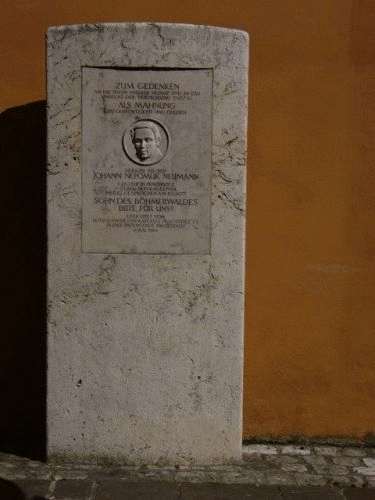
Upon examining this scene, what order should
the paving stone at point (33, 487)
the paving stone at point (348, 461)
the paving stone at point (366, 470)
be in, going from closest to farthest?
the paving stone at point (33, 487) < the paving stone at point (366, 470) < the paving stone at point (348, 461)

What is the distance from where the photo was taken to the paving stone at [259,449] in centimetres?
491

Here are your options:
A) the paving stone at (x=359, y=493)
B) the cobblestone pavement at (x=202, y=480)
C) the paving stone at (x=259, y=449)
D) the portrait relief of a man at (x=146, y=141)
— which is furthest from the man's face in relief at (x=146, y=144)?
the paving stone at (x=359, y=493)

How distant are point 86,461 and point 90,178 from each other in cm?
173

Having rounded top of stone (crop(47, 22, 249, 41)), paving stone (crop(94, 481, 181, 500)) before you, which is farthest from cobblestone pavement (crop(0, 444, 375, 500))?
rounded top of stone (crop(47, 22, 249, 41))

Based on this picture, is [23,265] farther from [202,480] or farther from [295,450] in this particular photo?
[295,450]

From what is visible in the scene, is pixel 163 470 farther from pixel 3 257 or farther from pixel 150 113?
pixel 150 113

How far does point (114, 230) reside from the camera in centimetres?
450

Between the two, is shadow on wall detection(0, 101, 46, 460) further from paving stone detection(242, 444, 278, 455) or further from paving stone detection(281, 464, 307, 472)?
paving stone detection(281, 464, 307, 472)

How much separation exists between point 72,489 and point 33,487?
0.23 meters

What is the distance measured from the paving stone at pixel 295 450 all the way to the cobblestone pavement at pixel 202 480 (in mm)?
73

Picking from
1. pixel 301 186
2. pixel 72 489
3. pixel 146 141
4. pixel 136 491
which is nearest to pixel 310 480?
pixel 136 491

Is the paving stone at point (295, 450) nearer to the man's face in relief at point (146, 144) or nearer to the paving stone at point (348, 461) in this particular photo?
the paving stone at point (348, 461)

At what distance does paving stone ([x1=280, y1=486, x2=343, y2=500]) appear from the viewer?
425 centimetres

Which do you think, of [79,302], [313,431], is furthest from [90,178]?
[313,431]
